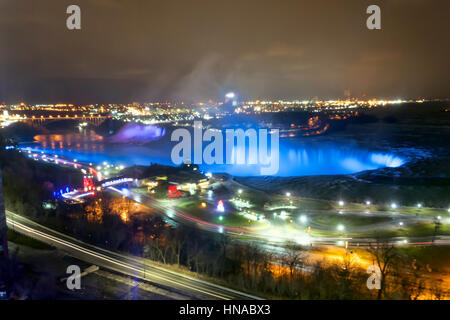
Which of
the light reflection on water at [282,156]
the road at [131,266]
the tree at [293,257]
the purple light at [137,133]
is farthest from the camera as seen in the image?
the purple light at [137,133]

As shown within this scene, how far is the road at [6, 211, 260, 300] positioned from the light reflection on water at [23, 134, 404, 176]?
895 inches

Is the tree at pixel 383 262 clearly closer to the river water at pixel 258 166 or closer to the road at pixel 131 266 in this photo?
the road at pixel 131 266

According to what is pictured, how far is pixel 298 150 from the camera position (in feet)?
167

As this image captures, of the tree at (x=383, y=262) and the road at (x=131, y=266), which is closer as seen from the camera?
the road at (x=131, y=266)

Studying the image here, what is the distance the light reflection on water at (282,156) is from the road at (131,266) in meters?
22.7

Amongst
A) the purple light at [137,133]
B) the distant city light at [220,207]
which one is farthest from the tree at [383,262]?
the purple light at [137,133]

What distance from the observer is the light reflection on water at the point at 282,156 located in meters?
36.6

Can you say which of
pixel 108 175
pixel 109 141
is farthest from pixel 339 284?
pixel 109 141

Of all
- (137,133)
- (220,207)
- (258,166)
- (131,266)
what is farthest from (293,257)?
(137,133)

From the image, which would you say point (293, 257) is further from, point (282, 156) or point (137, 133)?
point (137, 133)

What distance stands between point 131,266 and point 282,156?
37.4 meters

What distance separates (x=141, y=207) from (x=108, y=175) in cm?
1033

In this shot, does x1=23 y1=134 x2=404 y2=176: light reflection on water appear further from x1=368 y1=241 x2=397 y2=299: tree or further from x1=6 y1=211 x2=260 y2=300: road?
x1=6 y1=211 x2=260 y2=300: road
